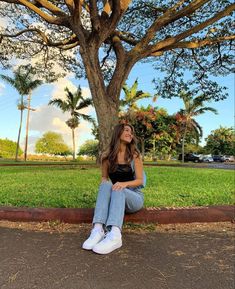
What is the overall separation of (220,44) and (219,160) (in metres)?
47.8

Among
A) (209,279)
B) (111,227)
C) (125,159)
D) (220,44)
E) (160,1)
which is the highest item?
(160,1)

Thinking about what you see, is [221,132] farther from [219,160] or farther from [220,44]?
[220,44]

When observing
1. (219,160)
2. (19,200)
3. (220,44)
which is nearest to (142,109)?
(219,160)

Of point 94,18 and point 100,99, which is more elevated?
point 94,18

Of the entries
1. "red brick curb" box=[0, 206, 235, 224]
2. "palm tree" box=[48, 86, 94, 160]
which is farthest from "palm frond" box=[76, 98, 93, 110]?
"red brick curb" box=[0, 206, 235, 224]

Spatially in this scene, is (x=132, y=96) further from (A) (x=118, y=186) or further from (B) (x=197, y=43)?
Result: (A) (x=118, y=186)

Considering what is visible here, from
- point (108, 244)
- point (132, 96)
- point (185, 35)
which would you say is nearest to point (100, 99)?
point (185, 35)

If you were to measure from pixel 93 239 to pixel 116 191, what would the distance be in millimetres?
635

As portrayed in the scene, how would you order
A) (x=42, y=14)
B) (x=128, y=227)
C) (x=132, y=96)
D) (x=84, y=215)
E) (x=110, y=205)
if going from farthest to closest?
(x=132, y=96), (x=42, y=14), (x=84, y=215), (x=128, y=227), (x=110, y=205)

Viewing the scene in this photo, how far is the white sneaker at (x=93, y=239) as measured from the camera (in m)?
3.62

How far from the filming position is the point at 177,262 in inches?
139

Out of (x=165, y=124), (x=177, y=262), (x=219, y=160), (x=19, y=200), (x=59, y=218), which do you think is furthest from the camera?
(x=219, y=160)

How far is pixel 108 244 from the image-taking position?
356 cm

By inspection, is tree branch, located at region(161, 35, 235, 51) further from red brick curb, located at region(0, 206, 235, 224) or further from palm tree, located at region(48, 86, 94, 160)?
palm tree, located at region(48, 86, 94, 160)
